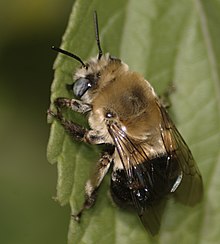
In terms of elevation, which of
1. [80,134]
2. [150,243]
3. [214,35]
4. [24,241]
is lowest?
[24,241]

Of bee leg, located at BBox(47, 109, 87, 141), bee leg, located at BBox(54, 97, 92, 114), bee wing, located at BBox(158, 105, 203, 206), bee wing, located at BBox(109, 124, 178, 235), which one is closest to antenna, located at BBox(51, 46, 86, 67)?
bee leg, located at BBox(54, 97, 92, 114)

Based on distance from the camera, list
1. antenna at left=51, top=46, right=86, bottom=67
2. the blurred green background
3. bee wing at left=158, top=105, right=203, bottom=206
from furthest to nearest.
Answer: the blurred green background
bee wing at left=158, top=105, right=203, bottom=206
antenna at left=51, top=46, right=86, bottom=67

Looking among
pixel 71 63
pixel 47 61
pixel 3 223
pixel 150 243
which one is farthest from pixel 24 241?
pixel 71 63

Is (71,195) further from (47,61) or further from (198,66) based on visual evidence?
(47,61)

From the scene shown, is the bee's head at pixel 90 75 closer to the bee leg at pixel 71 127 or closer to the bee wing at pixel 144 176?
the bee leg at pixel 71 127

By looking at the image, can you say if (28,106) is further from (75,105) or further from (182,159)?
(182,159)

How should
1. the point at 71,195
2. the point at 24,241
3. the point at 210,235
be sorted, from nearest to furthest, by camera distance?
1. the point at 71,195
2. the point at 210,235
3. the point at 24,241

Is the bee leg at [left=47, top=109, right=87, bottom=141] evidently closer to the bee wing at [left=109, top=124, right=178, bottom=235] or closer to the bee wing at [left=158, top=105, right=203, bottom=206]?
the bee wing at [left=109, top=124, right=178, bottom=235]
